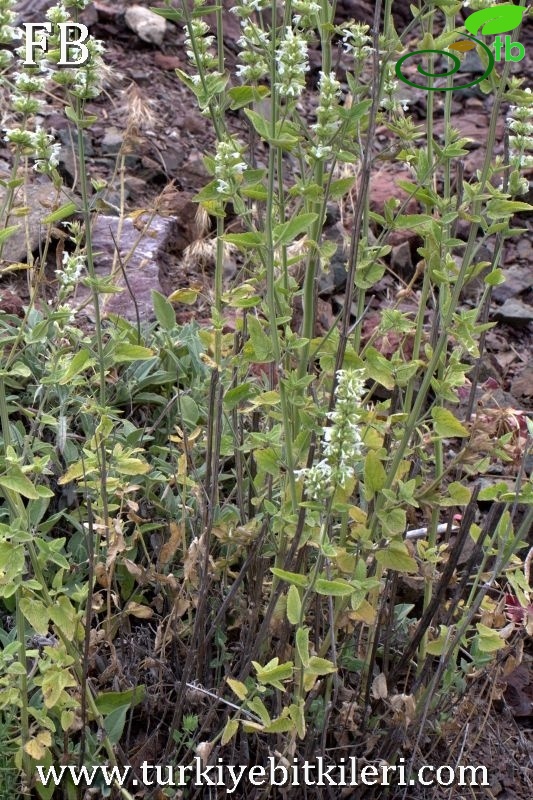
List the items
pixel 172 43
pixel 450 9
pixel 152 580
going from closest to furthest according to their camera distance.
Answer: pixel 450 9 → pixel 152 580 → pixel 172 43

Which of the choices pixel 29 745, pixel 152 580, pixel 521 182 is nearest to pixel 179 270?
pixel 152 580

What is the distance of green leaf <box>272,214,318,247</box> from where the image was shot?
1.56 m

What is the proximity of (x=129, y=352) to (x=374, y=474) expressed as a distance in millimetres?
554

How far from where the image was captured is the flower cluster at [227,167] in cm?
162

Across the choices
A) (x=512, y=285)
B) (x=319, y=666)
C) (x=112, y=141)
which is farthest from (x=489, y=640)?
(x=112, y=141)

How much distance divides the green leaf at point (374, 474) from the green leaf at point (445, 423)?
13 cm

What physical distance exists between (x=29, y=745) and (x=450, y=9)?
1.59 meters

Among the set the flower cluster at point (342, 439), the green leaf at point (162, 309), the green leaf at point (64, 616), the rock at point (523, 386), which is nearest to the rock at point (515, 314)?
the rock at point (523, 386)

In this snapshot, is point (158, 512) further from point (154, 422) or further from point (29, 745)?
point (29, 745)

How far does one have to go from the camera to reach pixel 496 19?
5.71ft

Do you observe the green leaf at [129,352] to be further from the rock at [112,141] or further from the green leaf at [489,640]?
the rock at [112,141]

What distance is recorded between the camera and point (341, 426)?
148 cm

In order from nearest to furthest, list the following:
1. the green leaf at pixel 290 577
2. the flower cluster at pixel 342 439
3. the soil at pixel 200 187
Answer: the flower cluster at pixel 342 439, the green leaf at pixel 290 577, the soil at pixel 200 187

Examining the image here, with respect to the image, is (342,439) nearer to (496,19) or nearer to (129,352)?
(129,352)
